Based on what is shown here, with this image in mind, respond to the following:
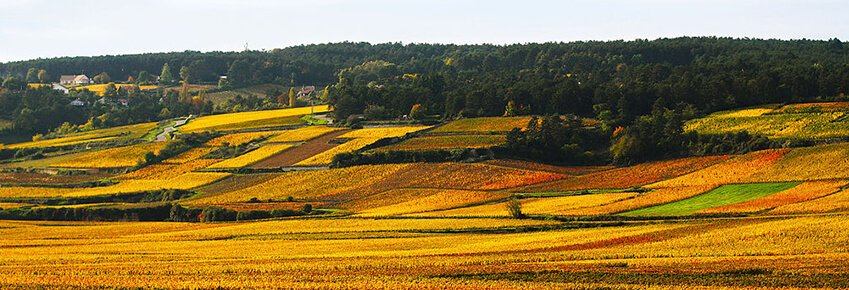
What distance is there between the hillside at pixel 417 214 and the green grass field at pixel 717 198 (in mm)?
270

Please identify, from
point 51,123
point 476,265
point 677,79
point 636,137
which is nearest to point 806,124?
point 636,137

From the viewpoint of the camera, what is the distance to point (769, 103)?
114m

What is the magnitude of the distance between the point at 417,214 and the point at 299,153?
46898 millimetres

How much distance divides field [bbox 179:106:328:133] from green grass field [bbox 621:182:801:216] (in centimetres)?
8889

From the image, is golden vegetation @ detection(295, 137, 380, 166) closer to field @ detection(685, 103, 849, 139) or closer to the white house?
field @ detection(685, 103, 849, 139)

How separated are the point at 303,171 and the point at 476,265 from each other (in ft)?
206

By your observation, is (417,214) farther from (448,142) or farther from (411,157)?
(448,142)

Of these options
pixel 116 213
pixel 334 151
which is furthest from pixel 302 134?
pixel 116 213

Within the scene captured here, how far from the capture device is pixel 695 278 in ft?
111

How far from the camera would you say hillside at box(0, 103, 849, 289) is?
118 ft

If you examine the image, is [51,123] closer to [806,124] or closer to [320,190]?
[320,190]

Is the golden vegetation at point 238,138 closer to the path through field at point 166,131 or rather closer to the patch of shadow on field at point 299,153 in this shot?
the patch of shadow on field at point 299,153

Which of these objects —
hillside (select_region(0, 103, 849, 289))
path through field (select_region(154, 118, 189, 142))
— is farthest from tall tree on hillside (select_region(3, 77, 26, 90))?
hillside (select_region(0, 103, 849, 289))

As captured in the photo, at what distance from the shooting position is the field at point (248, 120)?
143 meters
